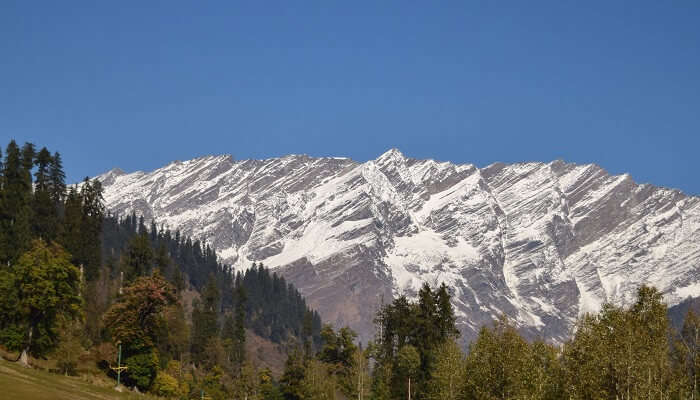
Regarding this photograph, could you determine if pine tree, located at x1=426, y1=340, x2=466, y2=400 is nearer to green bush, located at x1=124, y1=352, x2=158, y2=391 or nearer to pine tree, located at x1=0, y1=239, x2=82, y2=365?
green bush, located at x1=124, y1=352, x2=158, y2=391

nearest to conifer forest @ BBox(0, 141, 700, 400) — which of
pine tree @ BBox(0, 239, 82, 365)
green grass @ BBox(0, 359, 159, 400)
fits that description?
pine tree @ BBox(0, 239, 82, 365)

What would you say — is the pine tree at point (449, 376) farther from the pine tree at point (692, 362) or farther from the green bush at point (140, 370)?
the green bush at point (140, 370)

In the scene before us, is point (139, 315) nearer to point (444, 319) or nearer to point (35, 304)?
point (35, 304)

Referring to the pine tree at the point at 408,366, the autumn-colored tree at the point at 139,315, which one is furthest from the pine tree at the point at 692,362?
the autumn-colored tree at the point at 139,315

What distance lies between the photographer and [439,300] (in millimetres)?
196375

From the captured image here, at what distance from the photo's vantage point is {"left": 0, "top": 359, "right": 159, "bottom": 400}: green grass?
300 ft

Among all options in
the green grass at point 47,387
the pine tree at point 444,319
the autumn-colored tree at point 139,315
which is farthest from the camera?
the pine tree at point 444,319

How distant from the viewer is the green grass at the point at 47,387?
91500 millimetres

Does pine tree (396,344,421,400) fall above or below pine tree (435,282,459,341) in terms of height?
below

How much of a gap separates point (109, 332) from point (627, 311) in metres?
85.4

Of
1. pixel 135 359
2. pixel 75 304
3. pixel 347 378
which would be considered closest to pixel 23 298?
pixel 75 304

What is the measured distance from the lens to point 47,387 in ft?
330

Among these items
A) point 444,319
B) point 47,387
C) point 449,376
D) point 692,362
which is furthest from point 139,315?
point 692,362

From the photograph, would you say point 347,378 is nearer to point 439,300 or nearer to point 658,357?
point 439,300
